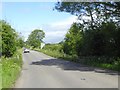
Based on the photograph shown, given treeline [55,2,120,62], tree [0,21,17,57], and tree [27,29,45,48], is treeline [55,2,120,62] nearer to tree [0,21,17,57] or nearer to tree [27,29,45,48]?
tree [0,21,17,57]

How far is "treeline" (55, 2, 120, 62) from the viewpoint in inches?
1403

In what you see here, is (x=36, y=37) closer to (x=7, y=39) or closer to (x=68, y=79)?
(x=7, y=39)

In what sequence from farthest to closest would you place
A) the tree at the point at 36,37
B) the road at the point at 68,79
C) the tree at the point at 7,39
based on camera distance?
1. the tree at the point at 36,37
2. the tree at the point at 7,39
3. the road at the point at 68,79

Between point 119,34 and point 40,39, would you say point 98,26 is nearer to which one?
point 119,34

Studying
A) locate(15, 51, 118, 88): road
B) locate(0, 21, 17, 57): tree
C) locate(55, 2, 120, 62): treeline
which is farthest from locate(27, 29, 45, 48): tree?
locate(15, 51, 118, 88): road

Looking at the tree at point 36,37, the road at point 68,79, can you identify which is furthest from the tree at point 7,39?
the tree at point 36,37

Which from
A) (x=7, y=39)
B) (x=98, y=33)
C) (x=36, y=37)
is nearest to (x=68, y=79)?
(x=7, y=39)

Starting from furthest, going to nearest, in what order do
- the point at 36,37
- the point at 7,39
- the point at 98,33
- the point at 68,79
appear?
1. the point at 36,37
2. the point at 98,33
3. the point at 7,39
4. the point at 68,79

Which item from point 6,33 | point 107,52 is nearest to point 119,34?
point 107,52

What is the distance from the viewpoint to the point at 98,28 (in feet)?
137

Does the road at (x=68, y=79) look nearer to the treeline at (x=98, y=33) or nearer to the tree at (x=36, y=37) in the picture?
the treeline at (x=98, y=33)

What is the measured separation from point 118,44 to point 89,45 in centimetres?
587

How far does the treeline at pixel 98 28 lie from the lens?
117 feet

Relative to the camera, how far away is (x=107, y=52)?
123 feet
